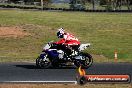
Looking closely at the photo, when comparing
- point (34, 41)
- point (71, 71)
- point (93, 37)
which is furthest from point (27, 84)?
point (93, 37)

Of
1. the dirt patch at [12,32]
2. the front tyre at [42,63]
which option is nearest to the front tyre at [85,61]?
the front tyre at [42,63]

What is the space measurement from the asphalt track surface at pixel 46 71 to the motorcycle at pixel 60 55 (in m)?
0.31

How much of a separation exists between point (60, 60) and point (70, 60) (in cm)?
44

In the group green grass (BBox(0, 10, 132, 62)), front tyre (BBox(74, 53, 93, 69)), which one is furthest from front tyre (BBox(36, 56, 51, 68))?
green grass (BBox(0, 10, 132, 62))

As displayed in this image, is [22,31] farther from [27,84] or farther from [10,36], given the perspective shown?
[27,84]

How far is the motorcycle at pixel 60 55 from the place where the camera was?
65.3ft

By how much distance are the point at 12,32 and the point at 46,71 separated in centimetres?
1950

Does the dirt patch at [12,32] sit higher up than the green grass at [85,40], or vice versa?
the dirt patch at [12,32]

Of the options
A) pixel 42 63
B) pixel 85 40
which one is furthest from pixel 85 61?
pixel 85 40

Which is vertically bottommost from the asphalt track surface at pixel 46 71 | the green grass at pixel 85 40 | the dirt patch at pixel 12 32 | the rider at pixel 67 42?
the green grass at pixel 85 40

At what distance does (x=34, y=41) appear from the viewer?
114ft

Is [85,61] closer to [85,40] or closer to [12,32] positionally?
[85,40]

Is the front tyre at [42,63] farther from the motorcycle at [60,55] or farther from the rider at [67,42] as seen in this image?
the rider at [67,42]

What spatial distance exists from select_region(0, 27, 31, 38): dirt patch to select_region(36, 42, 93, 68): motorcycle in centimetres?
1637
